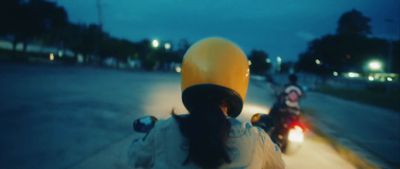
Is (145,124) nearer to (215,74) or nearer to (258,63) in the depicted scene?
(215,74)

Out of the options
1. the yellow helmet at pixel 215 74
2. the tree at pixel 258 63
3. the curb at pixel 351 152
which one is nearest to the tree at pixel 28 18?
the tree at pixel 258 63

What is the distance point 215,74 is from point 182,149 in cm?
45

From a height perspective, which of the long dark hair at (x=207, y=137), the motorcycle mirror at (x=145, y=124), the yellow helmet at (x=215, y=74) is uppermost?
the yellow helmet at (x=215, y=74)

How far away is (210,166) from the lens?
7.01 feet

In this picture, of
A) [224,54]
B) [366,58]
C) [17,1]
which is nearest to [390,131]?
[224,54]

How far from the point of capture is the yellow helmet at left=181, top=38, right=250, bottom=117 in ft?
7.72

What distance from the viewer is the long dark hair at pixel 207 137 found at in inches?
83.3

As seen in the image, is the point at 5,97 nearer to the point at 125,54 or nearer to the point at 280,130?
the point at 280,130

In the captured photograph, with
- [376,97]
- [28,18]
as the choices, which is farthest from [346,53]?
[28,18]

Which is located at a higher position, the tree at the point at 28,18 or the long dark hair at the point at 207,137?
the tree at the point at 28,18

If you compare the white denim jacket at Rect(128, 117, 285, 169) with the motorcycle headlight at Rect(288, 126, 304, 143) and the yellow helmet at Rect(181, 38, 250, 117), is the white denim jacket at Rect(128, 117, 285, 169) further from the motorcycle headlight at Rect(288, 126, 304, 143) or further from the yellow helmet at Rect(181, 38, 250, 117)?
the motorcycle headlight at Rect(288, 126, 304, 143)

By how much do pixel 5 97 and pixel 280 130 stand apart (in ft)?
34.3

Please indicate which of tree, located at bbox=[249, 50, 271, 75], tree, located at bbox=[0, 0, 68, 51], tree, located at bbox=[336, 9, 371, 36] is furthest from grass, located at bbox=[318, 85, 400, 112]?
tree, located at bbox=[336, 9, 371, 36]

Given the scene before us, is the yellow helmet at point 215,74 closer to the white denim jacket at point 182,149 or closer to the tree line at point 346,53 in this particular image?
the white denim jacket at point 182,149
